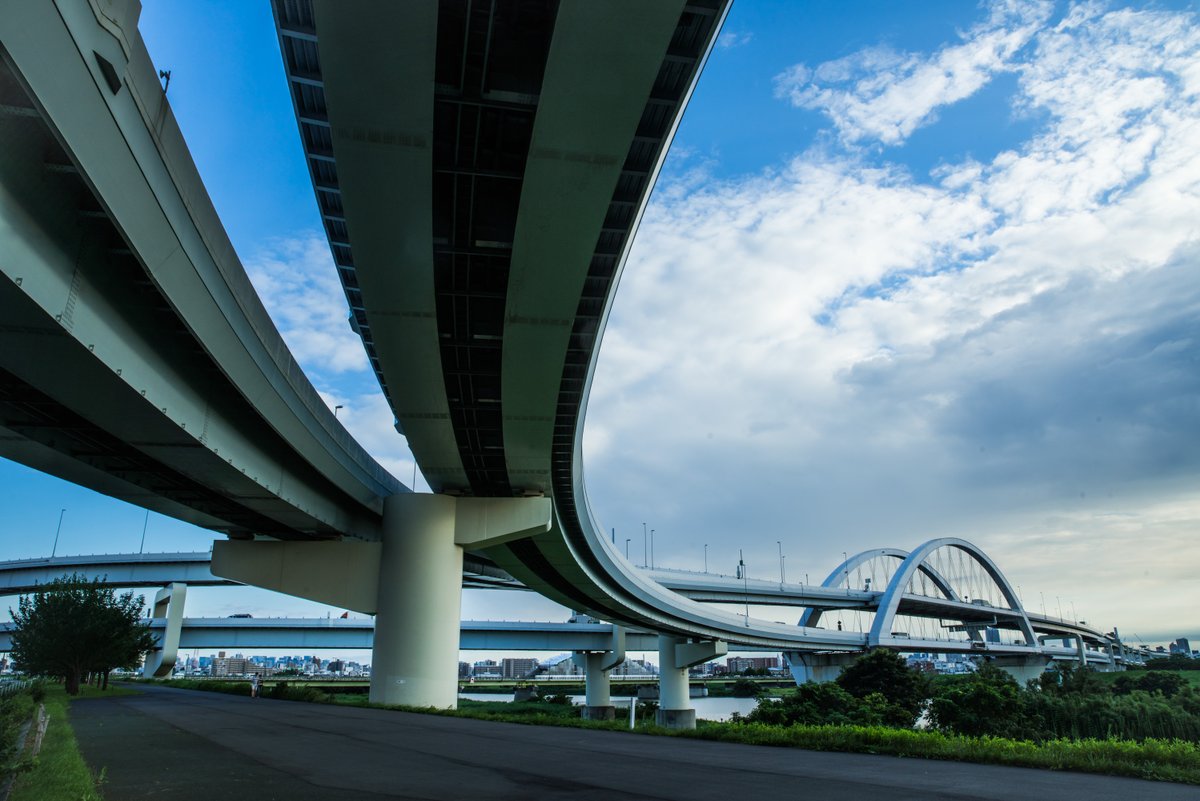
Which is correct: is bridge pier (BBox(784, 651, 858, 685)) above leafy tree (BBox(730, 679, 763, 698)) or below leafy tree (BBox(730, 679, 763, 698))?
above

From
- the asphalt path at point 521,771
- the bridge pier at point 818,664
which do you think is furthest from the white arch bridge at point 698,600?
the asphalt path at point 521,771

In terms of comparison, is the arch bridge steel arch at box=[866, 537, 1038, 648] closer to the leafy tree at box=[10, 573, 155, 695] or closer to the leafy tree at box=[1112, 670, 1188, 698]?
the leafy tree at box=[1112, 670, 1188, 698]

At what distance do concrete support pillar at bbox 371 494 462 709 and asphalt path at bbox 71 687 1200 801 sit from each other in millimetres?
11132

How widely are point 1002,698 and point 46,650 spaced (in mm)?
47194

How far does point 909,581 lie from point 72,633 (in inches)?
3568

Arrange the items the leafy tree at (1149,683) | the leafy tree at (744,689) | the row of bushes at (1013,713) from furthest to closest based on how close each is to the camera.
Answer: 1. the leafy tree at (744,689)
2. the leafy tree at (1149,683)
3. the row of bushes at (1013,713)

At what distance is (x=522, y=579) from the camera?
4747 centimetres

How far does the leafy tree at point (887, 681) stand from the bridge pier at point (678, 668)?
1384 cm

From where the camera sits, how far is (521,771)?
10.1 metres

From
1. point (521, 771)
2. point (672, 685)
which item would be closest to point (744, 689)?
point (672, 685)

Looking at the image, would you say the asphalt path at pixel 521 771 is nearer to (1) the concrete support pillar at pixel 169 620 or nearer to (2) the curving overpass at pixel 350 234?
(2) the curving overpass at pixel 350 234

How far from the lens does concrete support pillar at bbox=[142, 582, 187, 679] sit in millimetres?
69812

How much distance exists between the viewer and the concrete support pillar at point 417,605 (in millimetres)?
27234

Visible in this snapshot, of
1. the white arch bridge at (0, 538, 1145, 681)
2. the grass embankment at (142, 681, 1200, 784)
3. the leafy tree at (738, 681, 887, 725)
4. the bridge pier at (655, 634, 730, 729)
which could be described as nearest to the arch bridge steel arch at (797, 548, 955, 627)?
the white arch bridge at (0, 538, 1145, 681)
